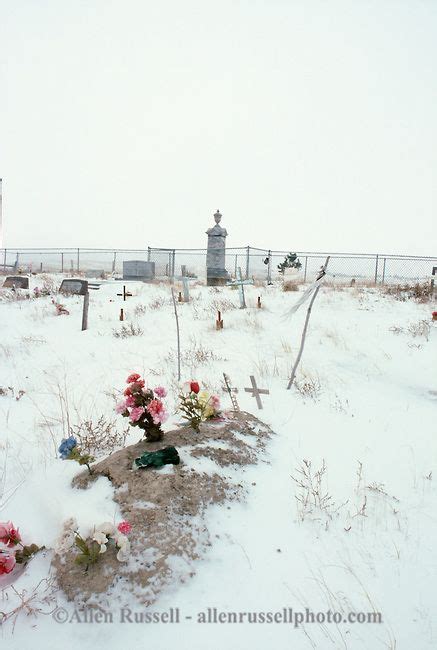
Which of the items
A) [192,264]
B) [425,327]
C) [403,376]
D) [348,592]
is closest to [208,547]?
[348,592]

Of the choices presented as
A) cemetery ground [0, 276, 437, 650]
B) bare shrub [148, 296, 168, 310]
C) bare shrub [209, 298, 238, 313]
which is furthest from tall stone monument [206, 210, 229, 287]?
cemetery ground [0, 276, 437, 650]

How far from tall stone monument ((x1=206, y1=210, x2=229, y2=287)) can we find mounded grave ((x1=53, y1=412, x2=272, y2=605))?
15.8m

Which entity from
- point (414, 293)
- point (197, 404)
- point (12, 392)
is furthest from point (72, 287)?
point (197, 404)

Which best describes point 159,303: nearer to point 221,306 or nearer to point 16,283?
point 221,306

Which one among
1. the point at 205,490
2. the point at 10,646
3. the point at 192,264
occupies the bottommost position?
the point at 10,646

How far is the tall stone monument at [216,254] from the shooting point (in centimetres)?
1848

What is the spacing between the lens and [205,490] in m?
2.38

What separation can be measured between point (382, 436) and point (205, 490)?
2.10 m

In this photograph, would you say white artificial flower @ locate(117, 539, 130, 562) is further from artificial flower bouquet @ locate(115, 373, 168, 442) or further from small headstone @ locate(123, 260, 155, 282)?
small headstone @ locate(123, 260, 155, 282)

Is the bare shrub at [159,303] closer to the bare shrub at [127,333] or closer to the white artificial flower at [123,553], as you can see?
the bare shrub at [127,333]

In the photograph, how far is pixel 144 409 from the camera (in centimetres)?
276

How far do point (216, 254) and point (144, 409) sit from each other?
1641cm

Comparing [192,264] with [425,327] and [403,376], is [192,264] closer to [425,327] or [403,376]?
[425,327]

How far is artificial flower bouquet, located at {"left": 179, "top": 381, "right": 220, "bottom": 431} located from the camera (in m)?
3.02
